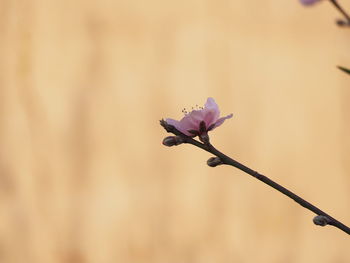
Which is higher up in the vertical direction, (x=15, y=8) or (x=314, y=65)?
(x=15, y=8)

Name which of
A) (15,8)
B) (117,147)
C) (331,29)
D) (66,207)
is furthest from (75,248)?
(331,29)

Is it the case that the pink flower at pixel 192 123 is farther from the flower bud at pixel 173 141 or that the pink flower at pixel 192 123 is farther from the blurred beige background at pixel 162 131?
the blurred beige background at pixel 162 131

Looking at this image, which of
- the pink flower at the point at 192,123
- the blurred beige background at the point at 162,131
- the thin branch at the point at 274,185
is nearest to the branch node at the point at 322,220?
the thin branch at the point at 274,185

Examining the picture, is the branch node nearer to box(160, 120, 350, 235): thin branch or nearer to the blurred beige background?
box(160, 120, 350, 235): thin branch

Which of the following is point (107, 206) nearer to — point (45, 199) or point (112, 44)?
point (45, 199)

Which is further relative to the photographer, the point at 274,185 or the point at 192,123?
the point at 192,123

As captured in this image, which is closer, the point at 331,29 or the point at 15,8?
the point at 15,8

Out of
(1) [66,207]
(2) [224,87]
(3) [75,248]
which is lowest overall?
(3) [75,248]

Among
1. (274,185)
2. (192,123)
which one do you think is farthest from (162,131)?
(274,185)

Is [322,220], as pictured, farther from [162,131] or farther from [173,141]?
[162,131]
